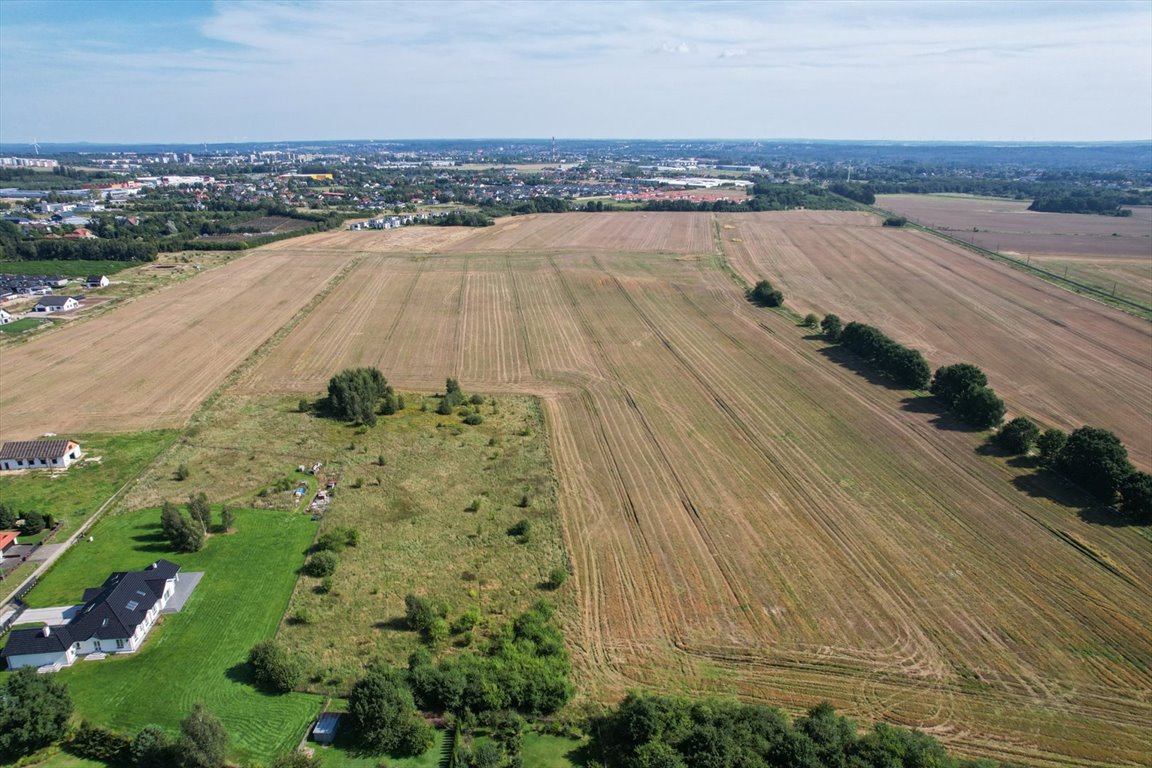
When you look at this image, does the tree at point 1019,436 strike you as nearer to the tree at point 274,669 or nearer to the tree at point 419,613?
the tree at point 419,613

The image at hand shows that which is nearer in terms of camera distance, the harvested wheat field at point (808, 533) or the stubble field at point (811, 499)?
the harvested wheat field at point (808, 533)

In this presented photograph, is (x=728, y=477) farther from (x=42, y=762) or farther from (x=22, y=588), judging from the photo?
(x=22, y=588)

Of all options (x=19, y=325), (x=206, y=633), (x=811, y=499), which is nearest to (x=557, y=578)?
(x=206, y=633)

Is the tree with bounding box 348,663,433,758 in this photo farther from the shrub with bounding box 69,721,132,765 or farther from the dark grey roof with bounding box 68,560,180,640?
the dark grey roof with bounding box 68,560,180,640

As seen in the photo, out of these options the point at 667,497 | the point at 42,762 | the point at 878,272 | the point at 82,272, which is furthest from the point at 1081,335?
the point at 82,272

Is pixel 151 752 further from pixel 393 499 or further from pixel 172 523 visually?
pixel 393 499

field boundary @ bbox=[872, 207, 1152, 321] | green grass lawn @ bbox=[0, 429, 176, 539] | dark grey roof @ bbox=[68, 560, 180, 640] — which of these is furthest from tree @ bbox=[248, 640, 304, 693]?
field boundary @ bbox=[872, 207, 1152, 321]

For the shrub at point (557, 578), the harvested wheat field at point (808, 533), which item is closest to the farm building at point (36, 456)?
the harvested wheat field at point (808, 533)
